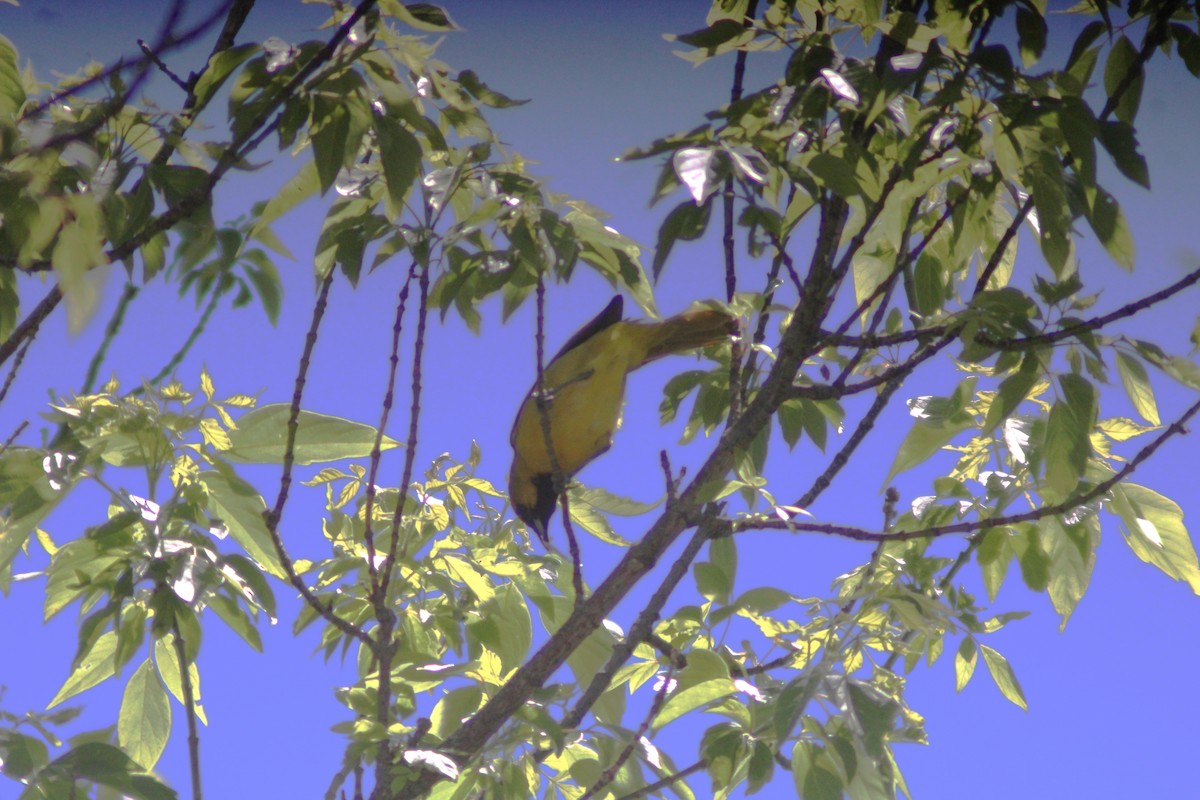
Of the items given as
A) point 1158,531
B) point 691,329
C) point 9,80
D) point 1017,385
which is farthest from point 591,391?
point 9,80

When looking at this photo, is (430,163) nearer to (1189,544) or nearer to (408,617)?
(408,617)

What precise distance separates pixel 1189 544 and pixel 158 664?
6.33 ft

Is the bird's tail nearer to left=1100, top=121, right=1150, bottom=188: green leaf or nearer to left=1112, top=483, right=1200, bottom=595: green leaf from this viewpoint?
left=1112, top=483, right=1200, bottom=595: green leaf

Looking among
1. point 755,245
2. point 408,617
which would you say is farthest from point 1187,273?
point 408,617

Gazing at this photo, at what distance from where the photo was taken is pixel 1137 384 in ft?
5.78

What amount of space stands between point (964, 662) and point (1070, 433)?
2.25ft

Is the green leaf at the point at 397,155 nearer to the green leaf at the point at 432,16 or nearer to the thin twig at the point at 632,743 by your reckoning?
the green leaf at the point at 432,16

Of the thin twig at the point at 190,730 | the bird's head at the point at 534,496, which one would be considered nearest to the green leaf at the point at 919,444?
the thin twig at the point at 190,730

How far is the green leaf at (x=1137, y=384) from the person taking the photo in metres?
1.74

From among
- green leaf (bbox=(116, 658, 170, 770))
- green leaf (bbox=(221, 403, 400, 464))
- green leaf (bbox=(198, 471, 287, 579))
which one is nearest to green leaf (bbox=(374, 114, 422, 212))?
green leaf (bbox=(221, 403, 400, 464))

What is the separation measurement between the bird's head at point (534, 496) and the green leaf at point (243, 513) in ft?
6.97

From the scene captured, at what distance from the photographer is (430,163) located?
1.96m

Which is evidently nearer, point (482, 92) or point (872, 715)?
point (872, 715)

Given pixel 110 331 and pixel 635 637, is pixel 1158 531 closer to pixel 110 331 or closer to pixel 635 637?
pixel 635 637
